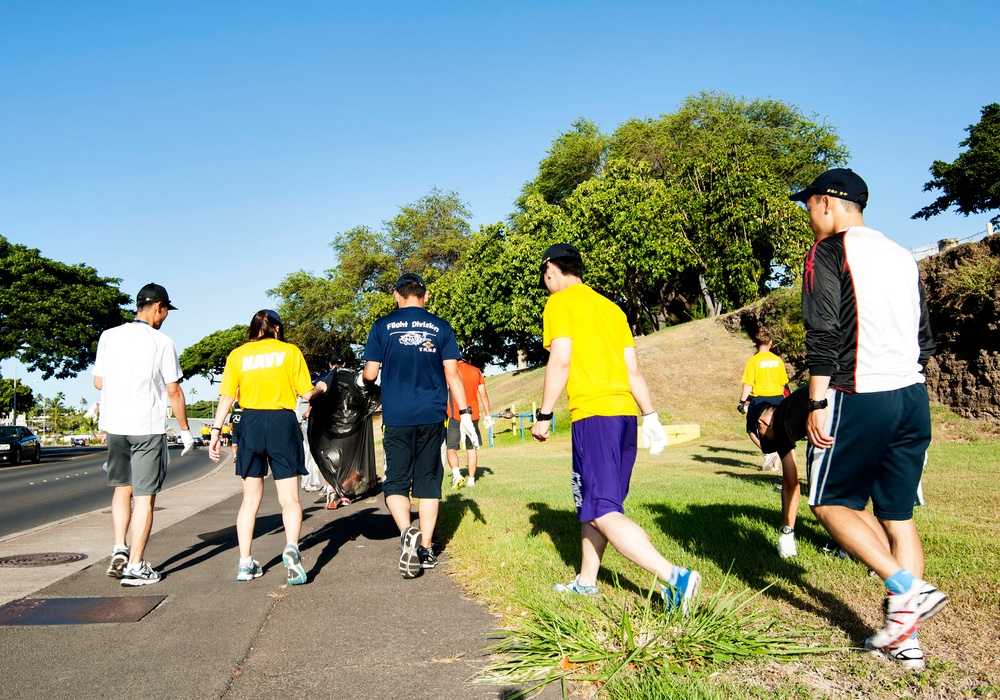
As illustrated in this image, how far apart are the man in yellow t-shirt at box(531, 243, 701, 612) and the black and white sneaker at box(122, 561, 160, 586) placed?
3060 millimetres

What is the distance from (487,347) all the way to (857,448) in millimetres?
48122

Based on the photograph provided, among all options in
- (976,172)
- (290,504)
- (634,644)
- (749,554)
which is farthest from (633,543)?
(976,172)

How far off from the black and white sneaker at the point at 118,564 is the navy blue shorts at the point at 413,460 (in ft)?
6.42

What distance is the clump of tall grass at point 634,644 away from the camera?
10.6 ft

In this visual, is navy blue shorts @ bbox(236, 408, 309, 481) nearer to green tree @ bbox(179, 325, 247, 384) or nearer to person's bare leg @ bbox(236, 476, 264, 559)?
person's bare leg @ bbox(236, 476, 264, 559)

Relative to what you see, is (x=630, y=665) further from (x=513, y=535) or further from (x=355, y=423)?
(x=355, y=423)

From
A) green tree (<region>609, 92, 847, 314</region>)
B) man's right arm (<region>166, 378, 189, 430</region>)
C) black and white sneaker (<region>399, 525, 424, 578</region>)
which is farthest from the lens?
green tree (<region>609, 92, 847, 314</region>)

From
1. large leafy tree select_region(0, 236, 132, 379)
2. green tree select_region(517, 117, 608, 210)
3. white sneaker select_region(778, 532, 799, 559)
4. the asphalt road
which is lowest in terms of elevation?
the asphalt road

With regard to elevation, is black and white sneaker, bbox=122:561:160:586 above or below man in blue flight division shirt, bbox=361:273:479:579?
below

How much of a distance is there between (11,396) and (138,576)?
7024 cm

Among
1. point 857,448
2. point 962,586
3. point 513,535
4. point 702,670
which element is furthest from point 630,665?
point 513,535

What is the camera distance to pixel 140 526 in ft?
18.4

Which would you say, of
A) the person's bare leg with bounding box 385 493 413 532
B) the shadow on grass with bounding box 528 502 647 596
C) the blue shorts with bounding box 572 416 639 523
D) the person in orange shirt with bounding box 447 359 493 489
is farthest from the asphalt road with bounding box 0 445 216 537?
the blue shorts with bounding box 572 416 639 523

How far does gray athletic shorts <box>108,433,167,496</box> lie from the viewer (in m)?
5.69
